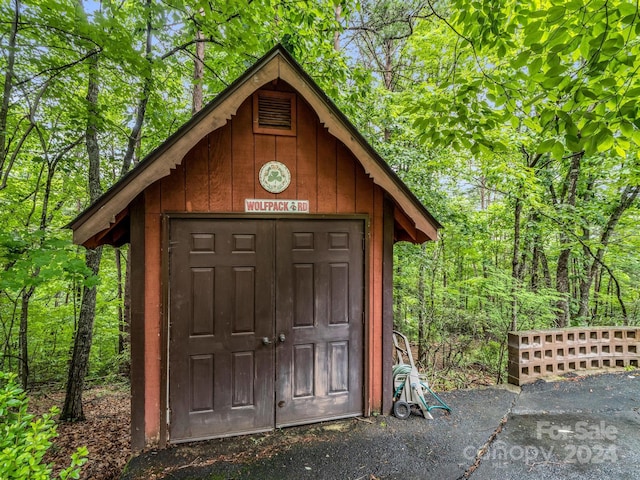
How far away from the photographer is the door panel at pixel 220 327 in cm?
330

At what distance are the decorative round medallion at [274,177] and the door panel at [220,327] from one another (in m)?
0.43

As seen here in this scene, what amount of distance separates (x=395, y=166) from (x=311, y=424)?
18.5 feet

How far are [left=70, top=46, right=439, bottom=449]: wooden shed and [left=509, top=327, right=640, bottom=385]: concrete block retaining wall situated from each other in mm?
2453

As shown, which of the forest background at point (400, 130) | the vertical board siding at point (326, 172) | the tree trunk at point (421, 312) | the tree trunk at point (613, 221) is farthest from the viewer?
the tree trunk at point (613, 221)

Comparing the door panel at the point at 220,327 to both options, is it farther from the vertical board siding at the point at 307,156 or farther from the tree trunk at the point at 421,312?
the tree trunk at the point at 421,312

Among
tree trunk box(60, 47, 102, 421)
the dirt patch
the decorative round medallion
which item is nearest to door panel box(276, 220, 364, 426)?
the decorative round medallion

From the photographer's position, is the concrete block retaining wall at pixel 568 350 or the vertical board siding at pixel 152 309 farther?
the concrete block retaining wall at pixel 568 350

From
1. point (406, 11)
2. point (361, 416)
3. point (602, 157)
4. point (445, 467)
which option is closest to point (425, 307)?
point (361, 416)

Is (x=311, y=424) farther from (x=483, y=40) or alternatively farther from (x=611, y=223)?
(x=611, y=223)

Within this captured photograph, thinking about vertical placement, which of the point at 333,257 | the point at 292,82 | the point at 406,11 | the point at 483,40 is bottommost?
the point at 333,257

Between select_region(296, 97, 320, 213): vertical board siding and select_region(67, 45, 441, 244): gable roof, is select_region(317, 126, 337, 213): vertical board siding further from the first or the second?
select_region(67, 45, 441, 244): gable roof

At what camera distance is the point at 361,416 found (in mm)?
3797

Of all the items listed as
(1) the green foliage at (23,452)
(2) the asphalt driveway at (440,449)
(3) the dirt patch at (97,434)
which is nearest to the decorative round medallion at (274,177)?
(1) the green foliage at (23,452)

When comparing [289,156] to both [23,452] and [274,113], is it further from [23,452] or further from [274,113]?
[23,452]
